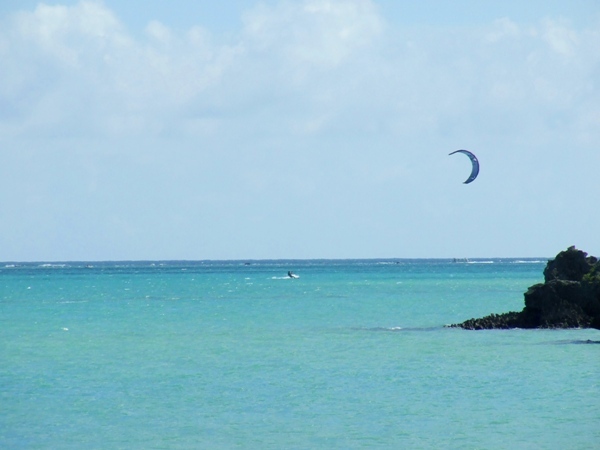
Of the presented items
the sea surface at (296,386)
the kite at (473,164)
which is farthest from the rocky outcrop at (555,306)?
the kite at (473,164)

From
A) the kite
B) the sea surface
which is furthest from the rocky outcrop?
the kite

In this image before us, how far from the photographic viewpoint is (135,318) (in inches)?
2507

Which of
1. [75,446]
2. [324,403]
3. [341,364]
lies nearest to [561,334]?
[341,364]

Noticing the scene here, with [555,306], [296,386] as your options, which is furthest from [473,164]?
[296,386]

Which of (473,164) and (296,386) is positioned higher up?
(473,164)

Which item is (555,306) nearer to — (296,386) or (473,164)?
(473,164)

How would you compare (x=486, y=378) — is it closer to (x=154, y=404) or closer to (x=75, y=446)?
(x=154, y=404)

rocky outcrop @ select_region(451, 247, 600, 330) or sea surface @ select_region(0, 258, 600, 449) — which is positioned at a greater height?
rocky outcrop @ select_region(451, 247, 600, 330)

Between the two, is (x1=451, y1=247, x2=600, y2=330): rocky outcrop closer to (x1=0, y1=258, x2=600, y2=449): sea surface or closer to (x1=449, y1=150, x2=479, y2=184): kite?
(x1=0, y1=258, x2=600, y2=449): sea surface

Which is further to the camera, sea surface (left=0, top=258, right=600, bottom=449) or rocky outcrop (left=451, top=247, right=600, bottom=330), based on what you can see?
rocky outcrop (left=451, top=247, right=600, bottom=330)

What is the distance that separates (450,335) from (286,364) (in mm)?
13283

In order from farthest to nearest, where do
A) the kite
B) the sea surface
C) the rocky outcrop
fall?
1. the kite
2. the rocky outcrop
3. the sea surface

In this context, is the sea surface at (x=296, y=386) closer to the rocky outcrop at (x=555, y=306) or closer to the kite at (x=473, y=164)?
the rocky outcrop at (x=555, y=306)

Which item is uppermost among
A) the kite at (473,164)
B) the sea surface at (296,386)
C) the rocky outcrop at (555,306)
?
the kite at (473,164)
